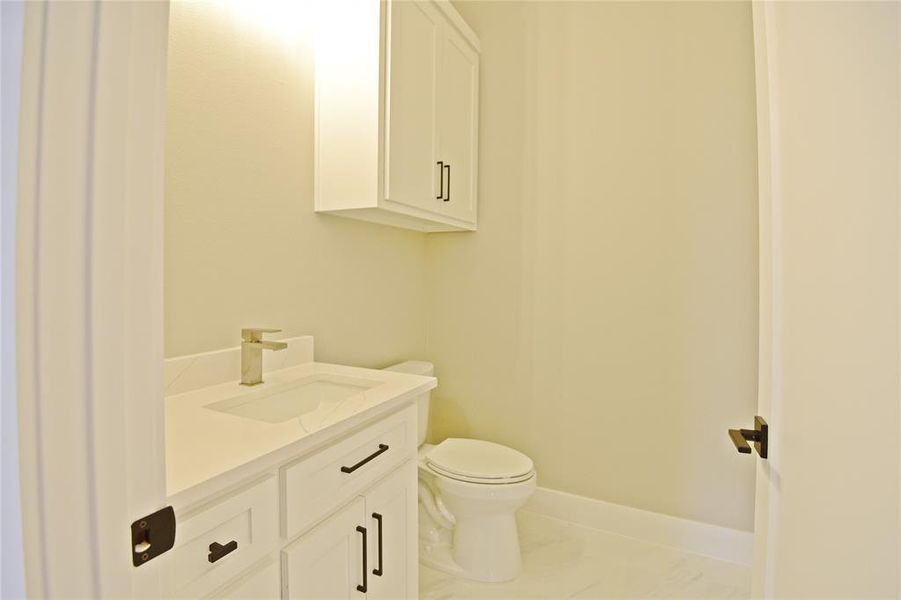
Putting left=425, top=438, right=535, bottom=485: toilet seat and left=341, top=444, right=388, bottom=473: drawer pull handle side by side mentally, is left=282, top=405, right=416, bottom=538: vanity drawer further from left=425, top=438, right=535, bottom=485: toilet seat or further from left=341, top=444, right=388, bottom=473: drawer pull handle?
left=425, top=438, right=535, bottom=485: toilet seat

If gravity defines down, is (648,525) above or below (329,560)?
below

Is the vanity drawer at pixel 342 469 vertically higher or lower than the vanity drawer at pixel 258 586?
higher

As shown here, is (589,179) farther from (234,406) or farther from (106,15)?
(106,15)

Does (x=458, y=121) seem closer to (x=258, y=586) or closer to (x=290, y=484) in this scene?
(x=290, y=484)

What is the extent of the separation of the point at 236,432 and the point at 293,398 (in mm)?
441

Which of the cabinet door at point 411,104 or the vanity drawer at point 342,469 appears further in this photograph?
the cabinet door at point 411,104

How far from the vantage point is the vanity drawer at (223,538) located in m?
0.68

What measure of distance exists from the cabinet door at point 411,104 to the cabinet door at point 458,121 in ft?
0.29

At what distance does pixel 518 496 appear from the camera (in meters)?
1.65

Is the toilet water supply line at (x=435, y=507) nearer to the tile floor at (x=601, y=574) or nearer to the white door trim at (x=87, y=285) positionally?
the tile floor at (x=601, y=574)

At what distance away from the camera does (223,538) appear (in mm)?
741

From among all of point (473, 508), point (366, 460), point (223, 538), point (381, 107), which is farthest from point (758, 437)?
point (381, 107)

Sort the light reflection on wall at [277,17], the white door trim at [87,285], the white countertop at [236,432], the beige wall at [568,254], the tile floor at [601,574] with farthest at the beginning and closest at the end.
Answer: the tile floor at [601,574]
the beige wall at [568,254]
the light reflection on wall at [277,17]
the white countertop at [236,432]
the white door trim at [87,285]

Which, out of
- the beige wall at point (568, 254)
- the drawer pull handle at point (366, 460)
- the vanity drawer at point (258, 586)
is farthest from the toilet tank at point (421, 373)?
the vanity drawer at point (258, 586)
